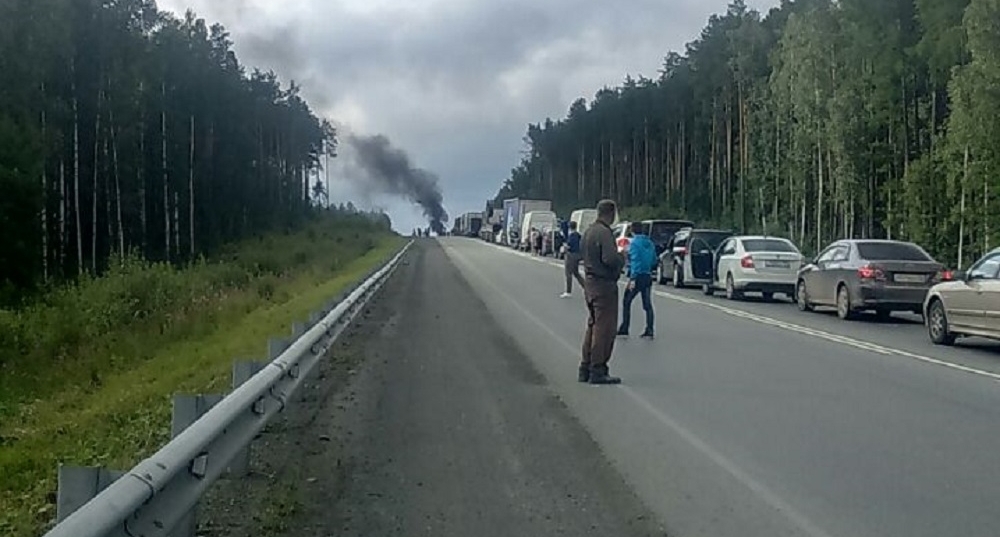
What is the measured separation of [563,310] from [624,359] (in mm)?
9714

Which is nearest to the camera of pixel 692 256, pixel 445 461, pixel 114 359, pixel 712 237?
pixel 445 461

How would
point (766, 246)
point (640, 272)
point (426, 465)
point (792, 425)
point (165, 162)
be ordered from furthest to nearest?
point (165, 162)
point (766, 246)
point (640, 272)
point (792, 425)
point (426, 465)

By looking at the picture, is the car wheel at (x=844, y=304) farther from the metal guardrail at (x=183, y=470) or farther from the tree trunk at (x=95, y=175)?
the tree trunk at (x=95, y=175)

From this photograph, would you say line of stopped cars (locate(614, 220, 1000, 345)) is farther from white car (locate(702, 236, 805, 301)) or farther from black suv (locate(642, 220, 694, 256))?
black suv (locate(642, 220, 694, 256))

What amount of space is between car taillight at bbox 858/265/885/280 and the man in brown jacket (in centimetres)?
1180

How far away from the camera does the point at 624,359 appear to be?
17.3 meters

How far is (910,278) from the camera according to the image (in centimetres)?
2498

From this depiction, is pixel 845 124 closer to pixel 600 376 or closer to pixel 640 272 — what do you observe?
pixel 640 272

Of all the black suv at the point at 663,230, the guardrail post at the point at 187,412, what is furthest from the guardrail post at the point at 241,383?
the black suv at the point at 663,230

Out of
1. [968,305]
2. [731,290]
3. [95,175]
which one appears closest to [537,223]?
[95,175]

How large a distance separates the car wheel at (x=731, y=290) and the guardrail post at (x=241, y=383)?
24.1 metres

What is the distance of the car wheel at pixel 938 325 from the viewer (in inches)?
795

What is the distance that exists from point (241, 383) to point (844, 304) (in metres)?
19.0

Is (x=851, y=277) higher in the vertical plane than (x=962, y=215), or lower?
lower
